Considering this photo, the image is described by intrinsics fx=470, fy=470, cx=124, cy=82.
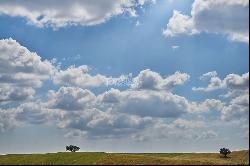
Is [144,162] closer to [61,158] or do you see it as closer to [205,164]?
[205,164]

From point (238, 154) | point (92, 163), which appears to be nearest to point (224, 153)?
point (238, 154)

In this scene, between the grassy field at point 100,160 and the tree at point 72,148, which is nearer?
the grassy field at point 100,160

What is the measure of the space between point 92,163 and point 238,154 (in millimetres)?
75945

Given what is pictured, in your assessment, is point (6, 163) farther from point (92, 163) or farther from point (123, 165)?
point (123, 165)

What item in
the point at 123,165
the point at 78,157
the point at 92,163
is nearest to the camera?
the point at 123,165

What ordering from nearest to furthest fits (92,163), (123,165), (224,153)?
(123,165), (92,163), (224,153)

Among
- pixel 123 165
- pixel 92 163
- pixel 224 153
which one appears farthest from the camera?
pixel 224 153

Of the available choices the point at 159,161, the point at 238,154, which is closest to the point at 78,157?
the point at 159,161

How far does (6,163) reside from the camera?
5015 inches

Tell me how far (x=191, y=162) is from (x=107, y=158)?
23451mm

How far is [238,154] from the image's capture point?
178750 millimetres

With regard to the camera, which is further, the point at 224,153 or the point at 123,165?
the point at 224,153

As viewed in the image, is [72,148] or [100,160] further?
[72,148]

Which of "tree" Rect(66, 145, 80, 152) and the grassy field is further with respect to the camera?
"tree" Rect(66, 145, 80, 152)
